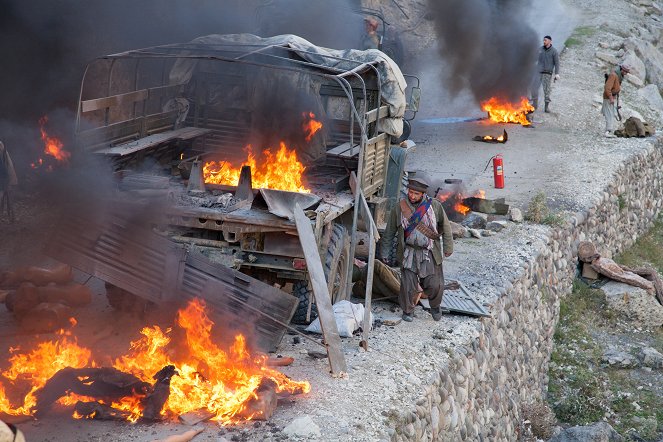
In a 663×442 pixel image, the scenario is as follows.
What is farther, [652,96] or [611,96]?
[652,96]

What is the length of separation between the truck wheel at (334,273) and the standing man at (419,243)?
513mm

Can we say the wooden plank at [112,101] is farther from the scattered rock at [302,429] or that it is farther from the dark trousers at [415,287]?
the scattered rock at [302,429]

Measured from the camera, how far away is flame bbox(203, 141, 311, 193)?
9.48 metres

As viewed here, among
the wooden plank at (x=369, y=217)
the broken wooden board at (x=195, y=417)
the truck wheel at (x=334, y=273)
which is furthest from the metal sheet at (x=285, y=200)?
the broken wooden board at (x=195, y=417)

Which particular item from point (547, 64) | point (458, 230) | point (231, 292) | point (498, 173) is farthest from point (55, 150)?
point (547, 64)

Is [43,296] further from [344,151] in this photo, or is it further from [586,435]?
[586,435]

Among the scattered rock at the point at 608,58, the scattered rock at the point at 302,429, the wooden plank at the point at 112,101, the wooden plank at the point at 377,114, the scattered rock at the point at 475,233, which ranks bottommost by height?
the scattered rock at the point at 475,233

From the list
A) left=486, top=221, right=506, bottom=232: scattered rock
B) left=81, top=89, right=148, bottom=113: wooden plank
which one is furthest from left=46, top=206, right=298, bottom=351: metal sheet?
left=486, top=221, right=506, bottom=232: scattered rock

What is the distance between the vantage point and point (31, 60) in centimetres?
1343

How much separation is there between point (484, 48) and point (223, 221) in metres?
17.4

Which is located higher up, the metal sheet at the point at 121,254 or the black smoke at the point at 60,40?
the black smoke at the point at 60,40

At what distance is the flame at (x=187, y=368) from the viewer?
6.69 metres

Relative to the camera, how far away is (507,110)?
73.2 feet

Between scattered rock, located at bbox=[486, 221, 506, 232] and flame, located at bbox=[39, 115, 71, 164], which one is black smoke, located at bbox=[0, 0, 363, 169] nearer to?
flame, located at bbox=[39, 115, 71, 164]
